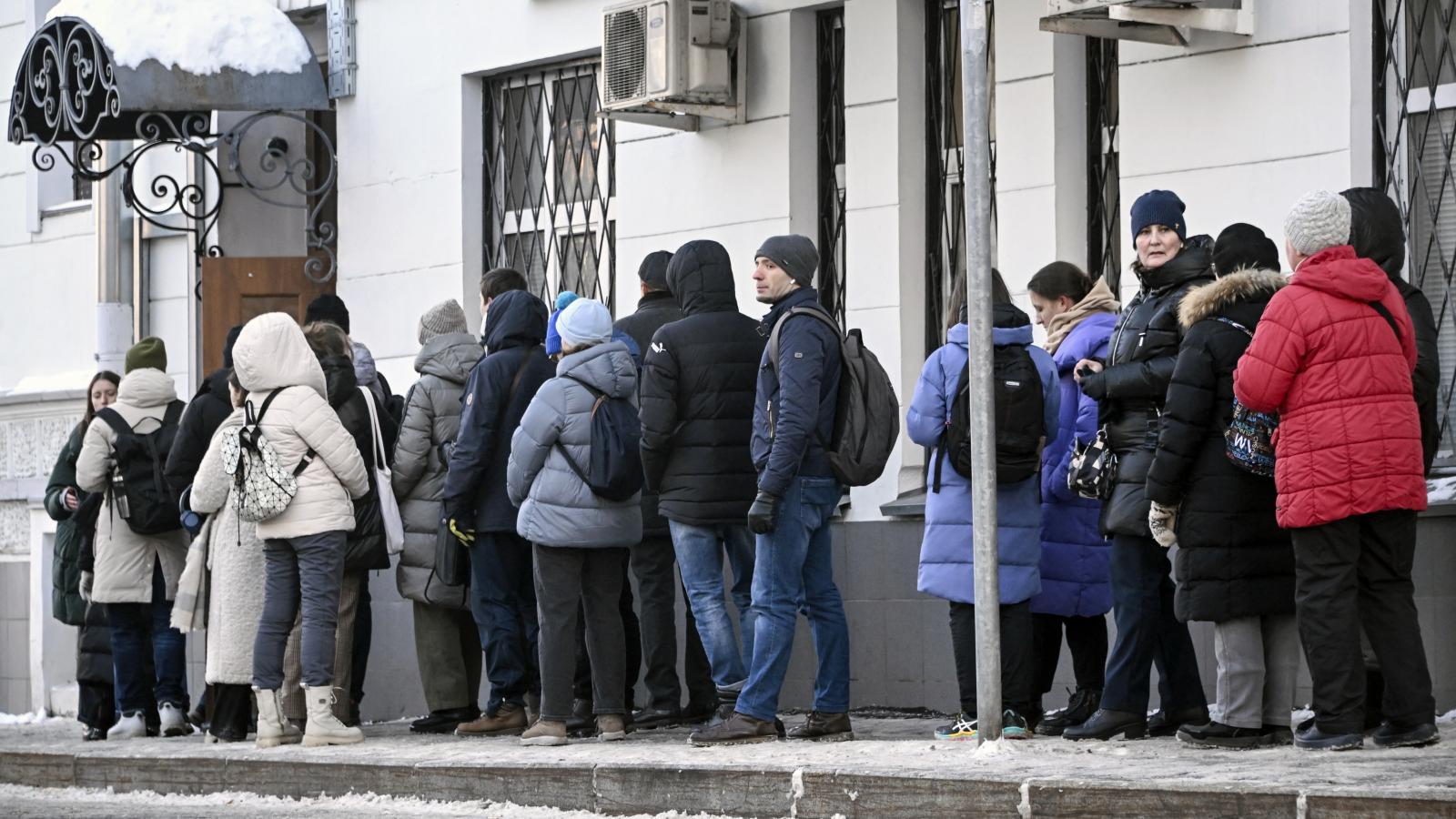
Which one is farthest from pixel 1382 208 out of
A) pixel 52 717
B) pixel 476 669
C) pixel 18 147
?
pixel 18 147

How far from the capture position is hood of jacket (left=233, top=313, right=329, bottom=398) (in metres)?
9.88

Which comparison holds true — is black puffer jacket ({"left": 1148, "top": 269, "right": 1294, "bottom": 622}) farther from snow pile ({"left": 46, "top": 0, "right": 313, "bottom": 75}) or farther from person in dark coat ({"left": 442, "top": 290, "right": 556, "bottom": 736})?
snow pile ({"left": 46, "top": 0, "right": 313, "bottom": 75})

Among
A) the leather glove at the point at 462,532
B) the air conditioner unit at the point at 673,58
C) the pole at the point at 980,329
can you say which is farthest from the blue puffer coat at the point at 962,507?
the air conditioner unit at the point at 673,58

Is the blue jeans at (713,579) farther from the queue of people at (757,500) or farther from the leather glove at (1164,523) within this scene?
the leather glove at (1164,523)

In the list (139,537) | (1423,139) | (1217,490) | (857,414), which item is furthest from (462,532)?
(1423,139)

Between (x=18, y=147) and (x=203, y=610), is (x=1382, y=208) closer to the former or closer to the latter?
(x=203, y=610)

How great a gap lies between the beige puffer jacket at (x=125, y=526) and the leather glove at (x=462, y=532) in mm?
2289

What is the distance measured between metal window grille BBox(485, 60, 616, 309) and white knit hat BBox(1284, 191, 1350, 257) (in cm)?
567

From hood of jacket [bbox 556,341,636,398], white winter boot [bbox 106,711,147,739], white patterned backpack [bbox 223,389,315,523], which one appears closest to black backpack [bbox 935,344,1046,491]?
hood of jacket [bbox 556,341,636,398]

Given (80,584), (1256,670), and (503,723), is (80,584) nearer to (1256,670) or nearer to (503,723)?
(503,723)

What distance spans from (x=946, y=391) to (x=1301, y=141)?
2.03 m

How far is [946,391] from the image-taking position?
8.54m

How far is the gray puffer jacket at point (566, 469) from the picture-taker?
926cm

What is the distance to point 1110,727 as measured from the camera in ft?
27.0
